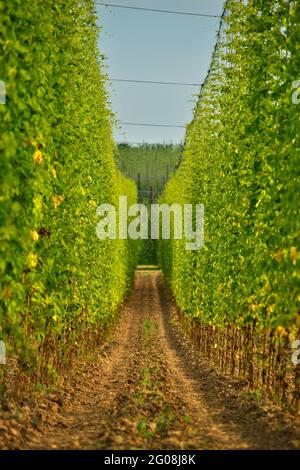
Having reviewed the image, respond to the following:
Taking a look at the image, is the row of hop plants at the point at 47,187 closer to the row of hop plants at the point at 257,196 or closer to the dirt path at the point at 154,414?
the dirt path at the point at 154,414

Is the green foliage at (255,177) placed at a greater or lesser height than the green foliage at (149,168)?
lesser

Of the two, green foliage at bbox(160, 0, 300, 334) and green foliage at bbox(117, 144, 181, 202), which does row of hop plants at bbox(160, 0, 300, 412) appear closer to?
green foliage at bbox(160, 0, 300, 334)

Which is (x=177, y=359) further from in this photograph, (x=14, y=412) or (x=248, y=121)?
(x=14, y=412)

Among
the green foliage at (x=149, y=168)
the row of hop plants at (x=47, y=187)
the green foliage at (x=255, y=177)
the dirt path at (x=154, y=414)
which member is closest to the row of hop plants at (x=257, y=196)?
the green foliage at (x=255, y=177)

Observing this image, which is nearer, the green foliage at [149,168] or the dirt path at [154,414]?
the dirt path at [154,414]

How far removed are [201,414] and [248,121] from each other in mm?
4212

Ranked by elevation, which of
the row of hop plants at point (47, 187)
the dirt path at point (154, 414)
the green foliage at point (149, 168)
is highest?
the green foliage at point (149, 168)

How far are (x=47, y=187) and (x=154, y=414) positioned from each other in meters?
3.01

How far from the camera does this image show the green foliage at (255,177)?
24.6 ft

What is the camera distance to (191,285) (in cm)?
1970

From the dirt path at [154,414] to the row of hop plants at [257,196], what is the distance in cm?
55

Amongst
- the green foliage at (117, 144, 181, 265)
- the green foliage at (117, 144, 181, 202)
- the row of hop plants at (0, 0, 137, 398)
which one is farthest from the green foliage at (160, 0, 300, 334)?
the green foliage at (117, 144, 181, 202)
